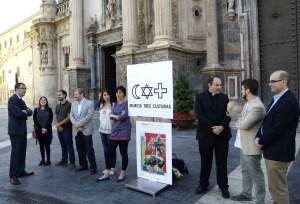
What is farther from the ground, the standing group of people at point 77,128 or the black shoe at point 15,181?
the standing group of people at point 77,128

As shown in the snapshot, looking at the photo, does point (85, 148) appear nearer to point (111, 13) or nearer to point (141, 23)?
point (141, 23)

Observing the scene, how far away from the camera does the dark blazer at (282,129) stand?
12.2ft

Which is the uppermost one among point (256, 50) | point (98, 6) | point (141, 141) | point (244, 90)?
point (98, 6)

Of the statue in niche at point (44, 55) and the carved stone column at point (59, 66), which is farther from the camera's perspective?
the statue in niche at point (44, 55)

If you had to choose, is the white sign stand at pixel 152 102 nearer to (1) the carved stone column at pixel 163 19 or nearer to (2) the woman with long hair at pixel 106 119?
(2) the woman with long hair at pixel 106 119

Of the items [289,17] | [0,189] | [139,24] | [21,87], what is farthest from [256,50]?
[0,189]

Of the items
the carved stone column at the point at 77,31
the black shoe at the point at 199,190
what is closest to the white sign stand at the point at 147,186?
the black shoe at the point at 199,190

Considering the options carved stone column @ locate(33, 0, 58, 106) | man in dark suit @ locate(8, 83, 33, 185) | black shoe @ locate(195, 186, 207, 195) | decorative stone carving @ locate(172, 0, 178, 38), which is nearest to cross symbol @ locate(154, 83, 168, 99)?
black shoe @ locate(195, 186, 207, 195)

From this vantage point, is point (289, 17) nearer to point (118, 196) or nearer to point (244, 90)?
point (244, 90)

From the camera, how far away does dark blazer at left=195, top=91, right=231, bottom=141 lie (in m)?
4.95

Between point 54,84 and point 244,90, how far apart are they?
21.2 meters

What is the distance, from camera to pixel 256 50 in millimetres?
12414

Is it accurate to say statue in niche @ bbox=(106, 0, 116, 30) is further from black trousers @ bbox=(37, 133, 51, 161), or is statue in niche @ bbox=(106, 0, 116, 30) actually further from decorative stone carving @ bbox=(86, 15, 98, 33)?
black trousers @ bbox=(37, 133, 51, 161)

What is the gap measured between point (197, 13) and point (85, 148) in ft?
32.8
